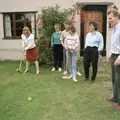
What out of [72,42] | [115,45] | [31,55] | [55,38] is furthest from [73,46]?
[115,45]

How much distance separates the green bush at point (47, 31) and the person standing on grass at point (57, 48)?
1118 millimetres

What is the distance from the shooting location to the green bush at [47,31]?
17884 mm

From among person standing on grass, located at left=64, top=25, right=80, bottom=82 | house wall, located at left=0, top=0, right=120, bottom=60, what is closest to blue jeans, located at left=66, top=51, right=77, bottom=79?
person standing on grass, located at left=64, top=25, right=80, bottom=82

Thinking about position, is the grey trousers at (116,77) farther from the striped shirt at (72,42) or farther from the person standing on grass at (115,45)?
the striped shirt at (72,42)

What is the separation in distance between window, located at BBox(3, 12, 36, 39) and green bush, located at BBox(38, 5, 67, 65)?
219cm

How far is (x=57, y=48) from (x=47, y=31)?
1.77m

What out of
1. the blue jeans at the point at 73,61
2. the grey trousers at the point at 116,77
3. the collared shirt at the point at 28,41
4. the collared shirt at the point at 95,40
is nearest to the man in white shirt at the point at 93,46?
the collared shirt at the point at 95,40

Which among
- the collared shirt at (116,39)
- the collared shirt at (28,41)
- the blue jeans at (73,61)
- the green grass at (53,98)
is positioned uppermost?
the collared shirt at (116,39)

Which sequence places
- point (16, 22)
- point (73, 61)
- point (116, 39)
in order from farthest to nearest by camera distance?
point (16, 22), point (73, 61), point (116, 39)

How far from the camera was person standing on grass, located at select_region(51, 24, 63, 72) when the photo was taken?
16.1 m

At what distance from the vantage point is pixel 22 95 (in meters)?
11.2

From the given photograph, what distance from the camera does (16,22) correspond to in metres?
20.9

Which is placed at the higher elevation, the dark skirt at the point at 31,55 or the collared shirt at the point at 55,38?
the collared shirt at the point at 55,38

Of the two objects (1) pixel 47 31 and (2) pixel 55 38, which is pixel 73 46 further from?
(1) pixel 47 31
